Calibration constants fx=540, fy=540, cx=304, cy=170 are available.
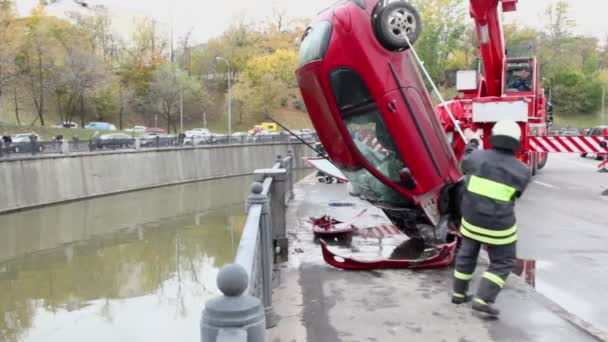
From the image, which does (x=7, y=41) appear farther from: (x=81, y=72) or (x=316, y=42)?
(x=316, y=42)

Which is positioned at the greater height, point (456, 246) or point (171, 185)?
point (456, 246)

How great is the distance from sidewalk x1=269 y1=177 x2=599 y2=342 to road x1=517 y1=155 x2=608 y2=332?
56cm

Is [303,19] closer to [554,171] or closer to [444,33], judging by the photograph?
[444,33]

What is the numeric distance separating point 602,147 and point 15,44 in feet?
128

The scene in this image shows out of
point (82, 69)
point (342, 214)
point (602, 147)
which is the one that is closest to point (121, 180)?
point (342, 214)

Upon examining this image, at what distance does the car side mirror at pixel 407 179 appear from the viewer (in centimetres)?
655

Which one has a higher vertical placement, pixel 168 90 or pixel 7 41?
pixel 7 41

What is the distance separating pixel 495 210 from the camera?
496cm

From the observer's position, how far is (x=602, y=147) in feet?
46.0

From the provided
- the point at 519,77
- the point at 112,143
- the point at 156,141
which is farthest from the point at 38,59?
the point at 519,77

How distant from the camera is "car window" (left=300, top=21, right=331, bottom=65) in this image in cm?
602

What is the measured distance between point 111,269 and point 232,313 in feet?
36.9

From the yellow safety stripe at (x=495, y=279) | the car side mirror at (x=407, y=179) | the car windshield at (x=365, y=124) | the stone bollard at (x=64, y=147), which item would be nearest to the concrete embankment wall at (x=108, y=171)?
the stone bollard at (x=64, y=147)

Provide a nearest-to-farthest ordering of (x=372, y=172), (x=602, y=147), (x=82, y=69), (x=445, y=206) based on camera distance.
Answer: (x=372, y=172) → (x=445, y=206) → (x=602, y=147) → (x=82, y=69)
